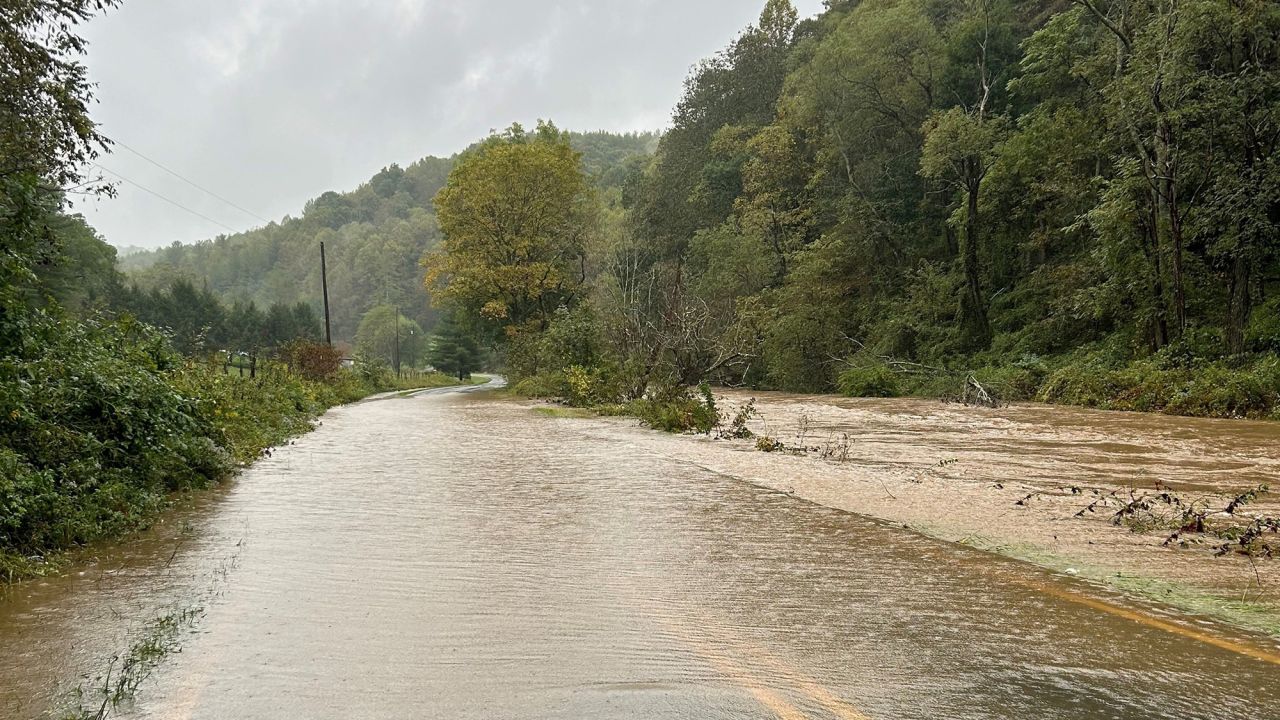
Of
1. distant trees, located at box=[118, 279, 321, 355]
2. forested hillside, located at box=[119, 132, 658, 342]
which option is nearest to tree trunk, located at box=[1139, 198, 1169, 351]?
A: distant trees, located at box=[118, 279, 321, 355]

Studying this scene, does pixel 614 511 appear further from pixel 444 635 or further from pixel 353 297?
pixel 353 297

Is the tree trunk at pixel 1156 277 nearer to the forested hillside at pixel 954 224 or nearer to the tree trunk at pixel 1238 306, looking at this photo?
the forested hillside at pixel 954 224

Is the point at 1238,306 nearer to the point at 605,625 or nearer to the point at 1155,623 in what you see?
the point at 1155,623

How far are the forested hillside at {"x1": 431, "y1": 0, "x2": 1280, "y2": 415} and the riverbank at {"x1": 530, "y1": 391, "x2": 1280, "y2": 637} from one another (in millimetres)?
4913

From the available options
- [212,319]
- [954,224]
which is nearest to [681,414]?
[954,224]

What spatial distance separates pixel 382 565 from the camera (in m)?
6.25

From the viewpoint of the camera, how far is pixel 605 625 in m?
4.70

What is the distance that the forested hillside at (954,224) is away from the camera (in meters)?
20.7

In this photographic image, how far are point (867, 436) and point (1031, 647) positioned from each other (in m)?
11.5

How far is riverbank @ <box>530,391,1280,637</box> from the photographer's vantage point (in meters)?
5.74

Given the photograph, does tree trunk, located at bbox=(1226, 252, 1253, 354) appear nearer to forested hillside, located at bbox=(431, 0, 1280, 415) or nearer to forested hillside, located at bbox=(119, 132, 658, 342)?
forested hillside, located at bbox=(431, 0, 1280, 415)

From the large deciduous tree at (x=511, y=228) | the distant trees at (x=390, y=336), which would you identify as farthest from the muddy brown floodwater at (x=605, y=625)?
the distant trees at (x=390, y=336)

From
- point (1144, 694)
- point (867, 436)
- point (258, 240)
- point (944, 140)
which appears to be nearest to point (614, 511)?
point (1144, 694)

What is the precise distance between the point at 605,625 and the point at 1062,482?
7.10 metres
